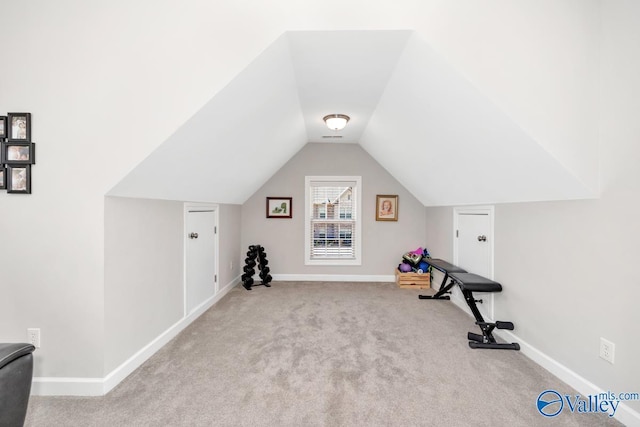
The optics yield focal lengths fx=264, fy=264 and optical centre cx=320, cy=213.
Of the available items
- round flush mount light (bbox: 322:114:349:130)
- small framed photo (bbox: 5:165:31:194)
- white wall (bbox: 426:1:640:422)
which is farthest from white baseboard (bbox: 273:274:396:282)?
small framed photo (bbox: 5:165:31:194)

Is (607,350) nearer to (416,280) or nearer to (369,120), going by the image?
(416,280)

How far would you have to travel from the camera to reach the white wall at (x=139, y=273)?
6.07 feet

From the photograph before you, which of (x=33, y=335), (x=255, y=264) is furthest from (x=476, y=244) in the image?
(x=33, y=335)

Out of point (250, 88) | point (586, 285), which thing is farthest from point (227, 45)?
point (586, 285)

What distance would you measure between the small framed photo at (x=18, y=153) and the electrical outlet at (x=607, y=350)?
3.87 meters

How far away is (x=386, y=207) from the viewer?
186 inches

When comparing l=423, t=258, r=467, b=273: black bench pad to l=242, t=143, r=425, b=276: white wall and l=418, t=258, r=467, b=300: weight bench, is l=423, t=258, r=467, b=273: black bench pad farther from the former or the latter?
l=242, t=143, r=425, b=276: white wall

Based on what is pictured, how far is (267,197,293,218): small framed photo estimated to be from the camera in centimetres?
472

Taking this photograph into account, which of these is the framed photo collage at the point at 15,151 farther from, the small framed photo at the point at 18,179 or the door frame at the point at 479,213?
the door frame at the point at 479,213

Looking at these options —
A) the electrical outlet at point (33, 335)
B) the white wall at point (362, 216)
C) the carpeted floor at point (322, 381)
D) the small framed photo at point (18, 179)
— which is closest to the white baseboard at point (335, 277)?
the white wall at point (362, 216)

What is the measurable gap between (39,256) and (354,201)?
3.98 meters

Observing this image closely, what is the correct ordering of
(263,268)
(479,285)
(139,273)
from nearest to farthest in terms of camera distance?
(139,273), (479,285), (263,268)

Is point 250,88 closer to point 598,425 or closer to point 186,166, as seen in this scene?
point 186,166

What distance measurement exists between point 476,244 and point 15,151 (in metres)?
4.16
